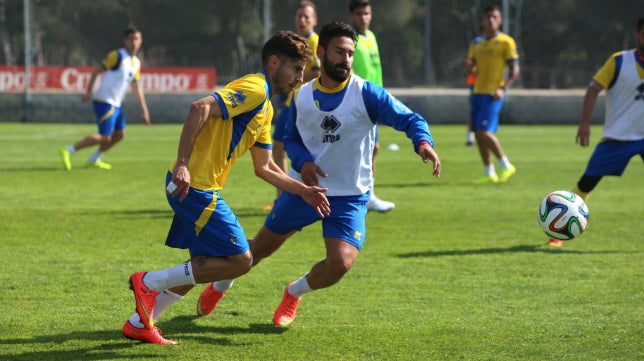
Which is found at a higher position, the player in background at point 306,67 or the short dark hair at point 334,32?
the short dark hair at point 334,32

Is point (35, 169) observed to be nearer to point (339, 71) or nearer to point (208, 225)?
point (339, 71)

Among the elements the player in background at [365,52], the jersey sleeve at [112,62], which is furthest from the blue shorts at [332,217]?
the jersey sleeve at [112,62]

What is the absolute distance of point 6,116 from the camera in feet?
87.7

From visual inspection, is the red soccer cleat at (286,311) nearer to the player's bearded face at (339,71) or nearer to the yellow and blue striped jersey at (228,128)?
the yellow and blue striped jersey at (228,128)

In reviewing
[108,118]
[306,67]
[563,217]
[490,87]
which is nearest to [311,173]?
[563,217]

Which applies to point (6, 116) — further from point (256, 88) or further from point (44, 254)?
point (256, 88)

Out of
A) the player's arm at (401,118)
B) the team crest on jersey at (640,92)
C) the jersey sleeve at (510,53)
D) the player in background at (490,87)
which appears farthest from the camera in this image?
the jersey sleeve at (510,53)

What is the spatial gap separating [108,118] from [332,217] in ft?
33.5

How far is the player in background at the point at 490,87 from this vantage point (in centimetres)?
1402

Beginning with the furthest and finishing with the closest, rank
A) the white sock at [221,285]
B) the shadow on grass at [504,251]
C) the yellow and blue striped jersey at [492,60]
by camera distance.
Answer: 1. the yellow and blue striped jersey at [492,60]
2. the shadow on grass at [504,251]
3. the white sock at [221,285]

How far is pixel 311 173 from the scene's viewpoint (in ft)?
19.9

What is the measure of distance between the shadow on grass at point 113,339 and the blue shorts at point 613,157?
4.06 meters

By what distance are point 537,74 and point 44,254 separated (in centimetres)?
2513

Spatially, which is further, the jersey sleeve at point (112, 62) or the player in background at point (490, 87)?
the jersey sleeve at point (112, 62)
